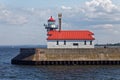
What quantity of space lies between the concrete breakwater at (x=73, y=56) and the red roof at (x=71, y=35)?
178 inches

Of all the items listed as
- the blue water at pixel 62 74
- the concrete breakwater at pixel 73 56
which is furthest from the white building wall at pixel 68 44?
the blue water at pixel 62 74

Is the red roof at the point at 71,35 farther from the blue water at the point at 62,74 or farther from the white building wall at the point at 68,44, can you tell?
the blue water at the point at 62,74

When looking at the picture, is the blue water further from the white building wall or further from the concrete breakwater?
the white building wall

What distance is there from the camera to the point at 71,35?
250 feet

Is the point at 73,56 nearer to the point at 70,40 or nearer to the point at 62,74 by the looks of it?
the point at 70,40

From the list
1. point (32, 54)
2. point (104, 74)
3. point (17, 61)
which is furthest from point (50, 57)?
point (104, 74)

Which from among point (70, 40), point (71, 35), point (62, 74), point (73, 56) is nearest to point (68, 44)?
point (70, 40)

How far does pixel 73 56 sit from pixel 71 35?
601 cm

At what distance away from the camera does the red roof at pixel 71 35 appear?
75312 mm

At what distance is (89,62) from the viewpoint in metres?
71.7

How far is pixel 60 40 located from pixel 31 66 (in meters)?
8.72

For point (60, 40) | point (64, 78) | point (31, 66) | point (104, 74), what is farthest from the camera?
point (60, 40)

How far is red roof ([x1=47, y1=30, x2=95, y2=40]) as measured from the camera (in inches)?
2965

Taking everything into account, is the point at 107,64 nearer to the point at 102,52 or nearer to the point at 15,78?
the point at 102,52
